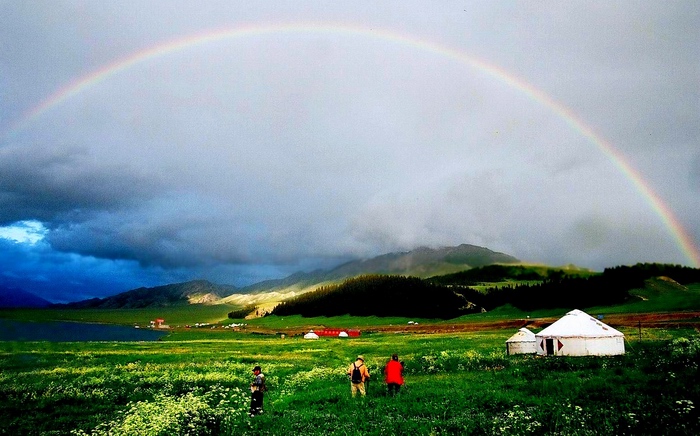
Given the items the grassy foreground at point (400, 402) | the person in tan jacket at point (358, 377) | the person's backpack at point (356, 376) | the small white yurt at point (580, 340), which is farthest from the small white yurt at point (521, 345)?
the person's backpack at point (356, 376)

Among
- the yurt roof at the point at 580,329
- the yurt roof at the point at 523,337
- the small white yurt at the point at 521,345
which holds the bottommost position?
the small white yurt at the point at 521,345

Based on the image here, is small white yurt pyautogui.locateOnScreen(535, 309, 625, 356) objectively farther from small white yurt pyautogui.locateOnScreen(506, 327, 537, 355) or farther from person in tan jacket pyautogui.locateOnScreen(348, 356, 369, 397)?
person in tan jacket pyautogui.locateOnScreen(348, 356, 369, 397)

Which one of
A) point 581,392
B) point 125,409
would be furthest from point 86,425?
point 581,392

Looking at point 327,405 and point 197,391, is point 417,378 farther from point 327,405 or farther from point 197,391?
point 197,391

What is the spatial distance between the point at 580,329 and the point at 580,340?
1302mm

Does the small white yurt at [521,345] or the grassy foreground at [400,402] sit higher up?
the grassy foreground at [400,402]

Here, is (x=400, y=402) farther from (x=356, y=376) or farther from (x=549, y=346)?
(x=549, y=346)

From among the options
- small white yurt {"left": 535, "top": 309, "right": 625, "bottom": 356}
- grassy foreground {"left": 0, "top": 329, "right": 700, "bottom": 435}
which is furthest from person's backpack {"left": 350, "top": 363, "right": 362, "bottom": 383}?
small white yurt {"left": 535, "top": 309, "right": 625, "bottom": 356}

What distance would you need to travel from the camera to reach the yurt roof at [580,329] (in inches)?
1928

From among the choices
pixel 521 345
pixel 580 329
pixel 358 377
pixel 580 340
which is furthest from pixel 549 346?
pixel 358 377

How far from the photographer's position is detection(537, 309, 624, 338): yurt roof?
4897cm

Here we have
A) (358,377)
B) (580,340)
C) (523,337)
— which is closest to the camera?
(358,377)

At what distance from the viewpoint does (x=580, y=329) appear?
1961 inches

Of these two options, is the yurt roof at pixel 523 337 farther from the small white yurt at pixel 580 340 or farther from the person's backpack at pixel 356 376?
the person's backpack at pixel 356 376
